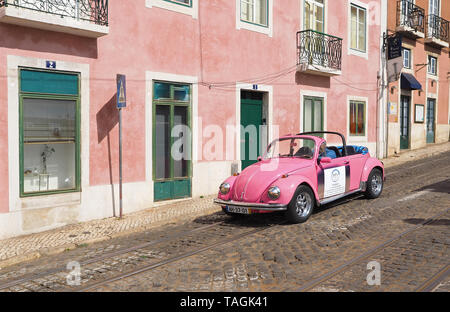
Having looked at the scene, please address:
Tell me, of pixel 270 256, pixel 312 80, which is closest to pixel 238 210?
pixel 270 256

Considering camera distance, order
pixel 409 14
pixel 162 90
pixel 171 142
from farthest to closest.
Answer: pixel 409 14 → pixel 171 142 → pixel 162 90

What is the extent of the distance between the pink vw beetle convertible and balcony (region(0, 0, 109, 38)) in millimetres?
4395

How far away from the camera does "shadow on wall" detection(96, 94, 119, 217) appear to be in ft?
30.8

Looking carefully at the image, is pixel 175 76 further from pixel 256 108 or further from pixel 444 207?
pixel 444 207

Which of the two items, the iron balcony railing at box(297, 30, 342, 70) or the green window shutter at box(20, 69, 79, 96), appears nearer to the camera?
the green window shutter at box(20, 69, 79, 96)

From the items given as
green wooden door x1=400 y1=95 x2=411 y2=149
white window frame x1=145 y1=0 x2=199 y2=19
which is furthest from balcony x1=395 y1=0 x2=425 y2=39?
white window frame x1=145 y1=0 x2=199 y2=19

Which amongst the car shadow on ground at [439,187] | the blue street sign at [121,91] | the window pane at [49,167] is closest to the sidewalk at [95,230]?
the window pane at [49,167]

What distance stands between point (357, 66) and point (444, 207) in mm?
10025

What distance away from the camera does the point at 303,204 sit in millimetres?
8008

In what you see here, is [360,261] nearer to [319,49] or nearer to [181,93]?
[181,93]

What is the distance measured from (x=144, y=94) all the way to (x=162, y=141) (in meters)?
1.34

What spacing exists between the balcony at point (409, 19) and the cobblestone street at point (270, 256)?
507 inches

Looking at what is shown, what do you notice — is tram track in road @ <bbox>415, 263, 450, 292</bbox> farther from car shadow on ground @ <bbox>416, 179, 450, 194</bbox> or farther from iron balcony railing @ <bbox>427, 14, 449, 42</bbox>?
iron balcony railing @ <bbox>427, 14, 449, 42</bbox>

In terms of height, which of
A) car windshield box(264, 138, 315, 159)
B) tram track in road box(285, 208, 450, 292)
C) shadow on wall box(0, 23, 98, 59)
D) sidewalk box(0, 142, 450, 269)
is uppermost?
shadow on wall box(0, 23, 98, 59)
